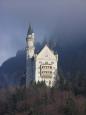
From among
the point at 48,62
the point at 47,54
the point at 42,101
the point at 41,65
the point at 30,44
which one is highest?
the point at 30,44

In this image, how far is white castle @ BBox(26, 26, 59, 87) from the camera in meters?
167

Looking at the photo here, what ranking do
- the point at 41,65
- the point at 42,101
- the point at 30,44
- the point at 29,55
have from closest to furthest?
the point at 42,101 → the point at 41,65 → the point at 29,55 → the point at 30,44

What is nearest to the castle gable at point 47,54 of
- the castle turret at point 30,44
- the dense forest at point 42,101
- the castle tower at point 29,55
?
the castle tower at point 29,55

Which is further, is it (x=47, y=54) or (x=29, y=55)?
(x=29, y=55)

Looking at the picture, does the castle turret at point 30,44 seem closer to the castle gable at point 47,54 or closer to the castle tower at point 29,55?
the castle tower at point 29,55

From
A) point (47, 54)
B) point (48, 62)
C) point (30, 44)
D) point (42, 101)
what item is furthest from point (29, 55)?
point (42, 101)

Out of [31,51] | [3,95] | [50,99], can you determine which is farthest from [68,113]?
[31,51]

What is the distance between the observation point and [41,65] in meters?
169

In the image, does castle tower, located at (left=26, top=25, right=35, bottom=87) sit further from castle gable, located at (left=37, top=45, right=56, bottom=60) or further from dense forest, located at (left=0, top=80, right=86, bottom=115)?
dense forest, located at (left=0, top=80, right=86, bottom=115)

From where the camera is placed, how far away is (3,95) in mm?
160125

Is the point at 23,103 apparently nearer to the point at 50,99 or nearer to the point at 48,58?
the point at 50,99

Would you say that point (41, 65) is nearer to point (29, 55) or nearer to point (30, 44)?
point (29, 55)

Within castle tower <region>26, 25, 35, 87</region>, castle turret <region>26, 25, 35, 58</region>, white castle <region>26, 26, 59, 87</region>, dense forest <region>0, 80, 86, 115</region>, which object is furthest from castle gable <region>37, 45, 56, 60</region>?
dense forest <region>0, 80, 86, 115</region>

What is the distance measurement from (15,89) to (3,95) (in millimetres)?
1834
